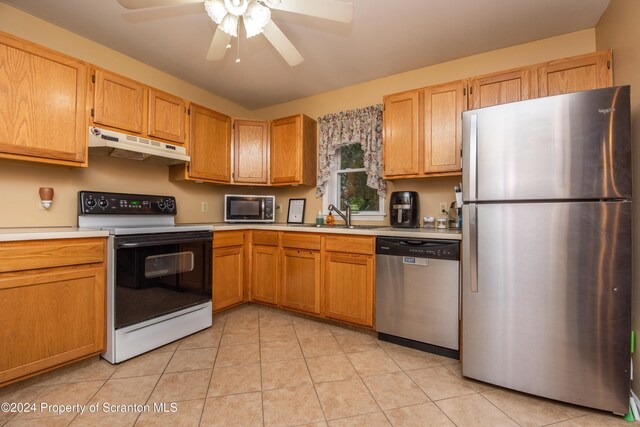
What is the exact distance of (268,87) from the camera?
328 centimetres

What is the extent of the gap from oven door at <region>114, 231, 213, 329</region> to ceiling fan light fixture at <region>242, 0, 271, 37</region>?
1.59 m

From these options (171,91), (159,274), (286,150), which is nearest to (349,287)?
(159,274)

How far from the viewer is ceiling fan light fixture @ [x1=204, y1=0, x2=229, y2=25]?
1540 mm

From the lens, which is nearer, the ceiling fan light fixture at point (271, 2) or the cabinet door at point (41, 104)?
the ceiling fan light fixture at point (271, 2)

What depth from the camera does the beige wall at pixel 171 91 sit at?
2057 mm

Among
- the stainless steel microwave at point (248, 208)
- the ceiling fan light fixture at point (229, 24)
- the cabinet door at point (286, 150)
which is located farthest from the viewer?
the stainless steel microwave at point (248, 208)

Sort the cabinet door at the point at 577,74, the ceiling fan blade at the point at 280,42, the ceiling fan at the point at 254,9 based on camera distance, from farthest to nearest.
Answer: the cabinet door at the point at 577,74 < the ceiling fan blade at the point at 280,42 < the ceiling fan at the point at 254,9

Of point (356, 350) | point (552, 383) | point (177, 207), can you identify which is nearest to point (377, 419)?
point (356, 350)

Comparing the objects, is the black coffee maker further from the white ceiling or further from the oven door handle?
the oven door handle

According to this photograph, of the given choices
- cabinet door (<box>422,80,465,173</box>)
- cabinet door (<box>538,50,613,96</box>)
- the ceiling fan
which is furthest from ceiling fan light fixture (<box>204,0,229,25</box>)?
cabinet door (<box>538,50,613,96</box>)

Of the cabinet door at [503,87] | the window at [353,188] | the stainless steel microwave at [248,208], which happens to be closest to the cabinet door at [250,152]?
the stainless steel microwave at [248,208]

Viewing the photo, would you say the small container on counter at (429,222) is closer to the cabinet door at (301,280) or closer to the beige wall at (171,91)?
the beige wall at (171,91)

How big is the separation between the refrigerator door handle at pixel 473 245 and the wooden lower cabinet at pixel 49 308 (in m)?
2.39

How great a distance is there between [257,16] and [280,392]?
2.14 meters
